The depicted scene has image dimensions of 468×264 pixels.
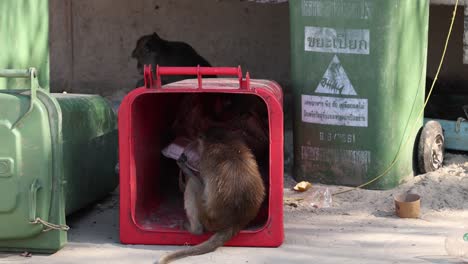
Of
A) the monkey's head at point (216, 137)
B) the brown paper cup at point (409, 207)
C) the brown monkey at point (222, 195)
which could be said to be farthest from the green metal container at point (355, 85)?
the brown monkey at point (222, 195)

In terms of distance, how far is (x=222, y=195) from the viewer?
508 cm

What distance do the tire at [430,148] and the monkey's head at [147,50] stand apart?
3.11 m

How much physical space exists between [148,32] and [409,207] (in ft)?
12.4

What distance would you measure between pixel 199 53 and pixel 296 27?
239 cm

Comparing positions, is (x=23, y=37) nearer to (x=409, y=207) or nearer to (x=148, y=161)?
(x=148, y=161)

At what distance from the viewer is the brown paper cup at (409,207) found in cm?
572

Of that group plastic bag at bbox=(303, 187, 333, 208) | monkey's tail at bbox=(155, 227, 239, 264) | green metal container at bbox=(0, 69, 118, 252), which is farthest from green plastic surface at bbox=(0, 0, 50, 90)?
plastic bag at bbox=(303, 187, 333, 208)

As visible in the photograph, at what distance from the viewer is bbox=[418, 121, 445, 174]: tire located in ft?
21.1

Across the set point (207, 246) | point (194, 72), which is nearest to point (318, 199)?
point (207, 246)

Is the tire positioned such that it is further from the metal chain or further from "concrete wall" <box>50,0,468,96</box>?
the metal chain

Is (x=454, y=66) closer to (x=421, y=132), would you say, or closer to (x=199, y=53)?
(x=421, y=132)

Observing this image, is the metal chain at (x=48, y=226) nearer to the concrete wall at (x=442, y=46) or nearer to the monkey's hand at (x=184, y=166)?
the monkey's hand at (x=184, y=166)

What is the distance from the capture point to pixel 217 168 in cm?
518

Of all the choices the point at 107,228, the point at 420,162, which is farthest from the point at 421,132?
the point at 107,228
